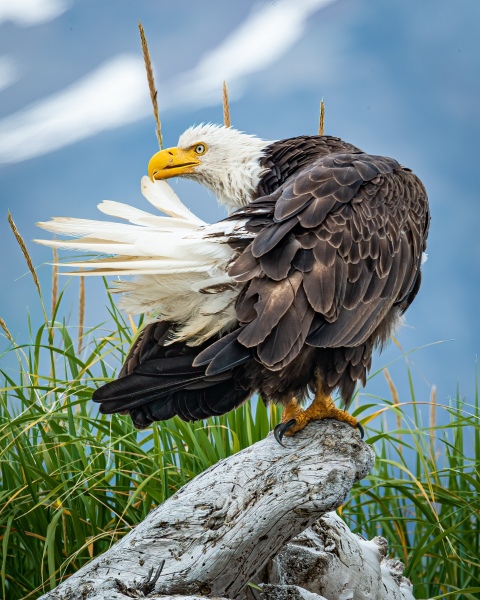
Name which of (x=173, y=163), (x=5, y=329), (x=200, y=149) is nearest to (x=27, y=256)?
(x=5, y=329)

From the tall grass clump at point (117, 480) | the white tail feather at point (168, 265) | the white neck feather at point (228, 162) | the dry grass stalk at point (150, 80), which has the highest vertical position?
the dry grass stalk at point (150, 80)

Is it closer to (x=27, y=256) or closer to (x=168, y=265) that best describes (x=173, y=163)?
(x=27, y=256)

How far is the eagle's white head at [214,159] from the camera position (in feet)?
11.4

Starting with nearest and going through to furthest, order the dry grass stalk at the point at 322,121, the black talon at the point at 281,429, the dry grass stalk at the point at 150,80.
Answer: the black talon at the point at 281,429 < the dry grass stalk at the point at 150,80 < the dry grass stalk at the point at 322,121

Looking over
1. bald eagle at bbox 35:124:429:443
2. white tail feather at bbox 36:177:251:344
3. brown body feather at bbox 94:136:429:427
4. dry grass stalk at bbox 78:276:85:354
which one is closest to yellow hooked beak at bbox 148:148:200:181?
bald eagle at bbox 35:124:429:443

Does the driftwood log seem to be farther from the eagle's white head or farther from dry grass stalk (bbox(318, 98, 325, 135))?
dry grass stalk (bbox(318, 98, 325, 135))

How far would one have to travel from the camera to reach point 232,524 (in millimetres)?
2619

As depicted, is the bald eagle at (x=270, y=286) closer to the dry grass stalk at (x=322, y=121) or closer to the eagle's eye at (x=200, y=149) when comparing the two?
the eagle's eye at (x=200, y=149)

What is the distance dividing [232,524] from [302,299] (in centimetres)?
76

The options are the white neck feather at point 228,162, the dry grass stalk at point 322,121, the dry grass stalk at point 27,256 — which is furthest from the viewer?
the dry grass stalk at point 322,121

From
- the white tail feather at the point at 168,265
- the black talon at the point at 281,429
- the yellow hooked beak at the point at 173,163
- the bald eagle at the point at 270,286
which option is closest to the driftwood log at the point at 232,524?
the black talon at the point at 281,429

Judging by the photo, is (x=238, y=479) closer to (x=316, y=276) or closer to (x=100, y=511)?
(x=316, y=276)

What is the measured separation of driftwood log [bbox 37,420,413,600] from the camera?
2.54 m

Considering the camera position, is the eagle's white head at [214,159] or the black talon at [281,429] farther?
the eagle's white head at [214,159]
